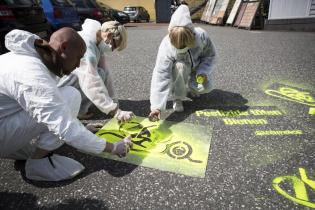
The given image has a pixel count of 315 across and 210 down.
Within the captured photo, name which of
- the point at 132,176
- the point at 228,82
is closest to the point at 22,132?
the point at 132,176

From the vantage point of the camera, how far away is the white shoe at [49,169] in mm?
1963

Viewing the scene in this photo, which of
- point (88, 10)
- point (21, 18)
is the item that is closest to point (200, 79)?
point (21, 18)

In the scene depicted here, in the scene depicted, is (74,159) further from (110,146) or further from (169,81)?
(169,81)

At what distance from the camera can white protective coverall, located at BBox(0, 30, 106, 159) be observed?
1.50 metres

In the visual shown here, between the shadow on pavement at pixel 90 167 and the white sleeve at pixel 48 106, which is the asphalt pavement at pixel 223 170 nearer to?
the shadow on pavement at pixel 90 167

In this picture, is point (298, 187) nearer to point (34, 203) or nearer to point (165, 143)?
point (165, 143)

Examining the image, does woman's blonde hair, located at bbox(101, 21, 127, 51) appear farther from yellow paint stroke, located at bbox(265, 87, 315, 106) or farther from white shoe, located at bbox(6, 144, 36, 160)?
yellow paint stroke, located at bbox(265, 87, 315, 106)

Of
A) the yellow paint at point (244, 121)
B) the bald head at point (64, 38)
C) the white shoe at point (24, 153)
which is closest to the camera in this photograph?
the bald head at point (64, 38)

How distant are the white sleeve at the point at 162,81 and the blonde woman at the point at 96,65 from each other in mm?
362

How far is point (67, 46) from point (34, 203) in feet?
3.41

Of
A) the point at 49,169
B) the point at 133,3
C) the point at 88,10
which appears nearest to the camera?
the point at 49,169

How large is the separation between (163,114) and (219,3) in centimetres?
1418

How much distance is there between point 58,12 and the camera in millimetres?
7793

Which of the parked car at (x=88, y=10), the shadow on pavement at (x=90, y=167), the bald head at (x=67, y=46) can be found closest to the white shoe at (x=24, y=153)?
the shadow on pavement at (x=90, y=167)
